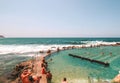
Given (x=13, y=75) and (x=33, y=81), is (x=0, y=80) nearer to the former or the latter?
(x=13, y=75)

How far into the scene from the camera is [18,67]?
27.9 metres

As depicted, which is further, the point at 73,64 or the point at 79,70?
the point at 73,64

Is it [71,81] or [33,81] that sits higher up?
[33,81]

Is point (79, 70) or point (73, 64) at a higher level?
point (79, 70)

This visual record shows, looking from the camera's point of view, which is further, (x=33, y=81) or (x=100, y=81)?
(x=100, y=81)

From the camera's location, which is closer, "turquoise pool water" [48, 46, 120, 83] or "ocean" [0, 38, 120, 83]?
"turquoise pool water" [48, 46, 120, 83]

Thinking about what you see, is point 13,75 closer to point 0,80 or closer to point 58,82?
point 0,80

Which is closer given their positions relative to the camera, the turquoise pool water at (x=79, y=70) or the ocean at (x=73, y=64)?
the turquoise pool water at (x=79, y=70)

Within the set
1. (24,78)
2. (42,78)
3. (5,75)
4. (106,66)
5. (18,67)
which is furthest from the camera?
(106,66)

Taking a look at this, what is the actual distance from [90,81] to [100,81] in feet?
4.02

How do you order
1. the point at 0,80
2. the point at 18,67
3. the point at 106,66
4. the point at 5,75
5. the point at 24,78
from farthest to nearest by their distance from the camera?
1. the point at 106,66
2. the point at 18,67
3. the point at 5,75
4. the point at 0,80
5. the point at 24,78

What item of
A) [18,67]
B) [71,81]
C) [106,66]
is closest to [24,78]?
[71,81]

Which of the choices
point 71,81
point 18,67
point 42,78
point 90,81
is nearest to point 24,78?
point 42,78

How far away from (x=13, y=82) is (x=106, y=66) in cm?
1769
